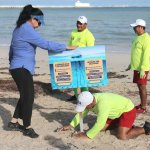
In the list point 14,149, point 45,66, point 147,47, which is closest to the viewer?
point 14,149

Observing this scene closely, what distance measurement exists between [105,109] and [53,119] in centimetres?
158

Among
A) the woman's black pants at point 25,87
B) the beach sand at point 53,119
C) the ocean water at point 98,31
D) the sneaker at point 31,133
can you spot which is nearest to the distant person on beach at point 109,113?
the beach sand at point 53,119

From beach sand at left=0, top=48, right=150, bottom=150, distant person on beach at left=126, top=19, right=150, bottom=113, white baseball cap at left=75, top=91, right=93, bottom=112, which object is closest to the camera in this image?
white baseball cap at left=75, top=91, right=93, bottom=112

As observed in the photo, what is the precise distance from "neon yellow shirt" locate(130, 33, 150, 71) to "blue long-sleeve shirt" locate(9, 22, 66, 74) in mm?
1847

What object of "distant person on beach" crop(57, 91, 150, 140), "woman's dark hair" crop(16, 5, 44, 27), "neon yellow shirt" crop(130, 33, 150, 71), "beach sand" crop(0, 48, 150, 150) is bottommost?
"beach sand" crop(0, 48, 150, 150)

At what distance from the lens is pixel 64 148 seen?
5.95 meters

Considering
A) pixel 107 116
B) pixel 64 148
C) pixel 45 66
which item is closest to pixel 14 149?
pixel 64 148

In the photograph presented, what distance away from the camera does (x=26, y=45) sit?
6191mm

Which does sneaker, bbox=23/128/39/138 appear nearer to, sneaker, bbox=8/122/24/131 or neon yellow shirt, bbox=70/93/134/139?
sneaker, bbox=8/122/24/131

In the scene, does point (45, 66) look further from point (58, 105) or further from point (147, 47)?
point (147, 47)

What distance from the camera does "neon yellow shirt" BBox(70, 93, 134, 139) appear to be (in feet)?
19.7

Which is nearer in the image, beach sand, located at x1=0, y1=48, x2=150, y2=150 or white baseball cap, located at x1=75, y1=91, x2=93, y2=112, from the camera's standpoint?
white baseball cap, located at x1=75, y1=91, x2=93, y2=112

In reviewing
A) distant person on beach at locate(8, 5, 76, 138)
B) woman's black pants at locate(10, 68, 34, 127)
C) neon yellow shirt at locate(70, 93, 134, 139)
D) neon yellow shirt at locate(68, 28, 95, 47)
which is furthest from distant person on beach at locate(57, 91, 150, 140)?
neon yellow shirt at locate(68, 28, 95, 47)

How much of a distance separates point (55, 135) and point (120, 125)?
3.18 ft
